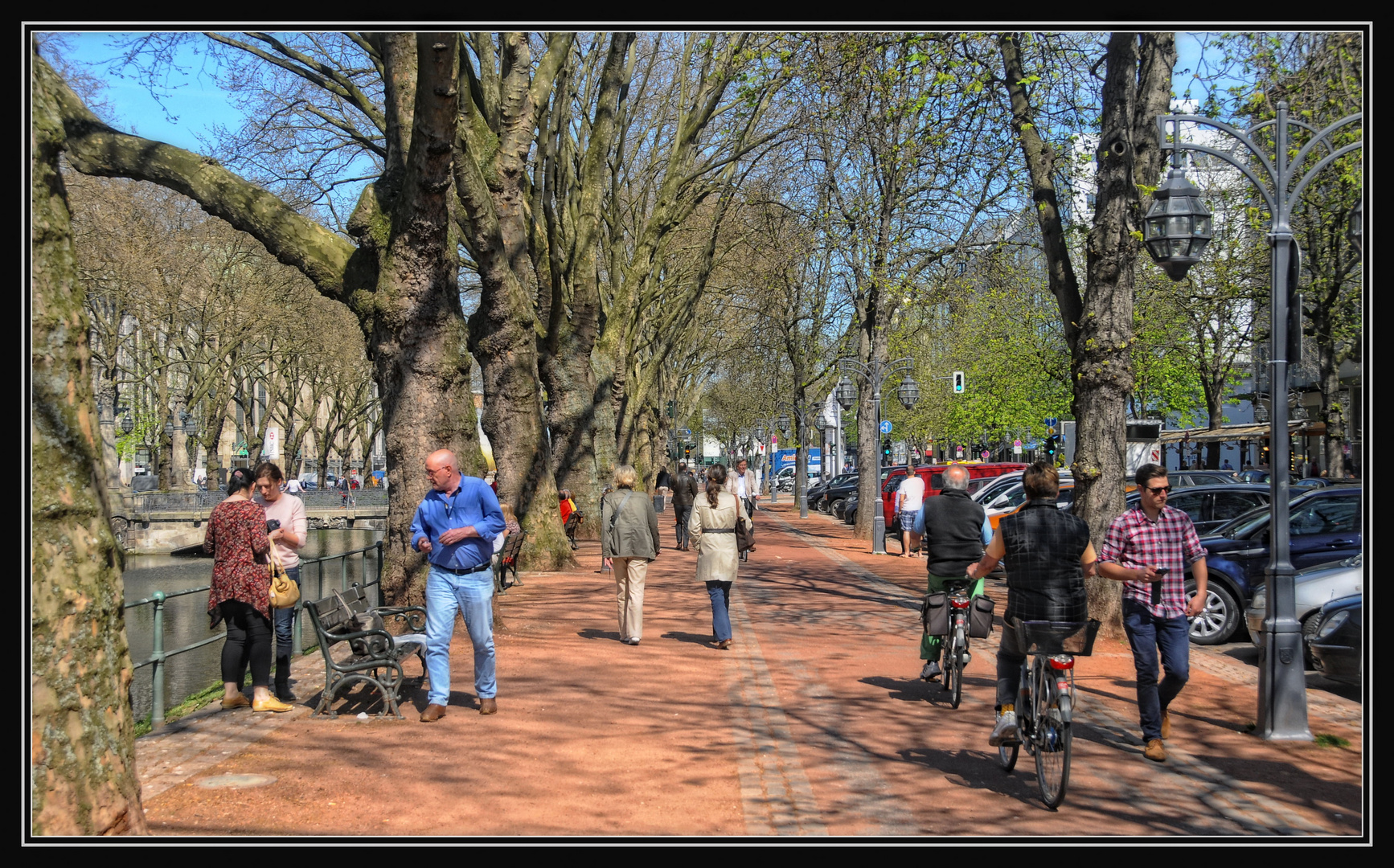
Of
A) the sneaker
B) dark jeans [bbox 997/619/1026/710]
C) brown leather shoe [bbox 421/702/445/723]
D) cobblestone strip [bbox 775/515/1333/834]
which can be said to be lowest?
cobblestone strip [bbox 775/515/1333/834]

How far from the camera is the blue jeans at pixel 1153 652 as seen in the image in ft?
23.6

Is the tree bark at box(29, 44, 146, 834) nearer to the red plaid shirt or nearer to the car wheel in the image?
the red plaid shirt

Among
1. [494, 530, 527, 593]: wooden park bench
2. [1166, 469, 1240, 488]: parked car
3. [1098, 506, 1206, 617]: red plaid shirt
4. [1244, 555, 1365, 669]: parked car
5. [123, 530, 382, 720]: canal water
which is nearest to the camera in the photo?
[1098, 506, 1206, 617]: red plaid shirt

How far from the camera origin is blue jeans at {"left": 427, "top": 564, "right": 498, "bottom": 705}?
320 inches

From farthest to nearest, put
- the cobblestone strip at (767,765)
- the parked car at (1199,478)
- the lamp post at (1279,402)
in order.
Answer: the parked car at (1199,478) → the lamp post at (1279,402) → the cobblestone strip at (767,765)

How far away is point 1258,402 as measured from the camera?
50969 millimetres

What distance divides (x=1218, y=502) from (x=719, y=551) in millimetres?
8441

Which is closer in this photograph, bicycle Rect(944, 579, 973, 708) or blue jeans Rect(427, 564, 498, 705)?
blue jeans Rect(427, 564, 498, 705)

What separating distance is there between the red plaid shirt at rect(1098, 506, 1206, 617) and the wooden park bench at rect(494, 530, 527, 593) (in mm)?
9101

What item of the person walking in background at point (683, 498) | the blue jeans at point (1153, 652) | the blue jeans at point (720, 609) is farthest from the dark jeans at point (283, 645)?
the person walking in background at point (683, 498)

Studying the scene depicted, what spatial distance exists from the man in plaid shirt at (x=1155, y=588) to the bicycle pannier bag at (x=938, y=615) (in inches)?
65.7

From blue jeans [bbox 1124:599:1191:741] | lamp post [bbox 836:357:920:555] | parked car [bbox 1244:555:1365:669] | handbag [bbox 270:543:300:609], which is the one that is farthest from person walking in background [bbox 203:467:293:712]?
lamp post [bbox 836:357:920:555]

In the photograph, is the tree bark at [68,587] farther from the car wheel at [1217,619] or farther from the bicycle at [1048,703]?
the car wheel at [1217,619]

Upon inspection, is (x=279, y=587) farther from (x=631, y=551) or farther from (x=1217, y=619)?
(x=1217, y=619)
